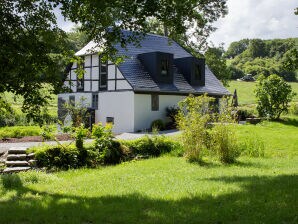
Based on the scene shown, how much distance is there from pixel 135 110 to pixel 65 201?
1824cm

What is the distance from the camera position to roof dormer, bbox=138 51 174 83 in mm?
27531

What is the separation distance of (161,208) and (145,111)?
19.8 meters

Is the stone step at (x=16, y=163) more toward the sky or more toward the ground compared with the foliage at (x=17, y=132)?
more toward the ground

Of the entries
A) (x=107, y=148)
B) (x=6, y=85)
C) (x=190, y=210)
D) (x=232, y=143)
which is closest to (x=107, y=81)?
(x=107, y=148)

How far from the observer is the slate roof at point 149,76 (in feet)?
86.3

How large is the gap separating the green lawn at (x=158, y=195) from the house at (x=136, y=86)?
1324 centimetres

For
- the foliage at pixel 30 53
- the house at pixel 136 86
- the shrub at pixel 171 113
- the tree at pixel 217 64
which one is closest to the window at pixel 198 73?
the house at pixel 136 86

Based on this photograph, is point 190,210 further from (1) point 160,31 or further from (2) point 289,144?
(1) point 160,31

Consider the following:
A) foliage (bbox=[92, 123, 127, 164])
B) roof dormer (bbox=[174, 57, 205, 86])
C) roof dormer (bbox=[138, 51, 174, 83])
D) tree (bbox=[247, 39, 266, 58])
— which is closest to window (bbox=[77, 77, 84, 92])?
roof dormer (bbox=[138, 51, 174, 83])

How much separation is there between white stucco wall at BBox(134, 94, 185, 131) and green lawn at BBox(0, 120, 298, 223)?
1297cm

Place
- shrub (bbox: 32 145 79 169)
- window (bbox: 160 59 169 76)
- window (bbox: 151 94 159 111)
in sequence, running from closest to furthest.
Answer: shrub (bbox: 32 145 79 169) < window (bbox: 151 94 159 111) < window (bbox: 160 59 169 76)

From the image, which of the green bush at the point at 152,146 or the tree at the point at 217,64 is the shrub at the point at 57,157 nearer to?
the green bush at the point at 152,146

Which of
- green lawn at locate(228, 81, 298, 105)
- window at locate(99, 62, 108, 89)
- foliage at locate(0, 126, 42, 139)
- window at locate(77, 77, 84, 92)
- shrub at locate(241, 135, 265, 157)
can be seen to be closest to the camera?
shrub at locate(241, 135, 265, 157)

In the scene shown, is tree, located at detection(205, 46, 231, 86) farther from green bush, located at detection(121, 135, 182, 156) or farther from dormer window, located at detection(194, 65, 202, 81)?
green bush, located at detection(121, 135, 182, 156)
